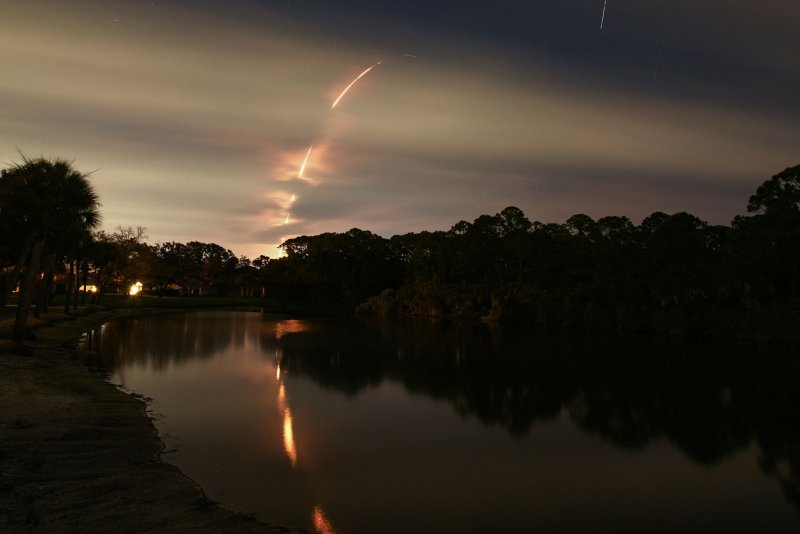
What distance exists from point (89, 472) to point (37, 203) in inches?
803

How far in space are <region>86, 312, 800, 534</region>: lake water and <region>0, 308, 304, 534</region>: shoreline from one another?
2.44ft

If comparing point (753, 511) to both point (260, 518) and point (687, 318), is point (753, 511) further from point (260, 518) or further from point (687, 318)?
point (687, 318)

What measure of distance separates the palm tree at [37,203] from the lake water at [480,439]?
5.10 metres

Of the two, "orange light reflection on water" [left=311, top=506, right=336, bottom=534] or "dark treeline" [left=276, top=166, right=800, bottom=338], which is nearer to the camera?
"orange light reflection on water" [left=311, top=506, right=336, bottom=534]

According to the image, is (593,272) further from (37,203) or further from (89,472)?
(89,472)

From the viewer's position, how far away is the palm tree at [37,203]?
2545 centimetres

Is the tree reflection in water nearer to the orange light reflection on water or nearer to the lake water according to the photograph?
the lake water

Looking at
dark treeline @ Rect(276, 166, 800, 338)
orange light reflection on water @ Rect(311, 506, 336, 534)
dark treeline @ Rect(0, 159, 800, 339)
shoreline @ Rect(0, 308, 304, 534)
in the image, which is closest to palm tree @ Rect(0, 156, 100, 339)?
dark treeline @ Rect(0, 159, 800, 339)

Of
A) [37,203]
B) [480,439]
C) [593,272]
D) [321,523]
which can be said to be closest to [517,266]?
[593,272]

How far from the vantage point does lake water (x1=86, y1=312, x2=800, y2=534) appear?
9781mm

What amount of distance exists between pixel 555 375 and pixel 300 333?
26.9 m

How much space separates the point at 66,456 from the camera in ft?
33.4

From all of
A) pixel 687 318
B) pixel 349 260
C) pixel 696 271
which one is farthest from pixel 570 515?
pixel 349 260

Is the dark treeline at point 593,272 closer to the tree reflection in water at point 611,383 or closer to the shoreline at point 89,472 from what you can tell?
the tree reflection in water at point 611,383
